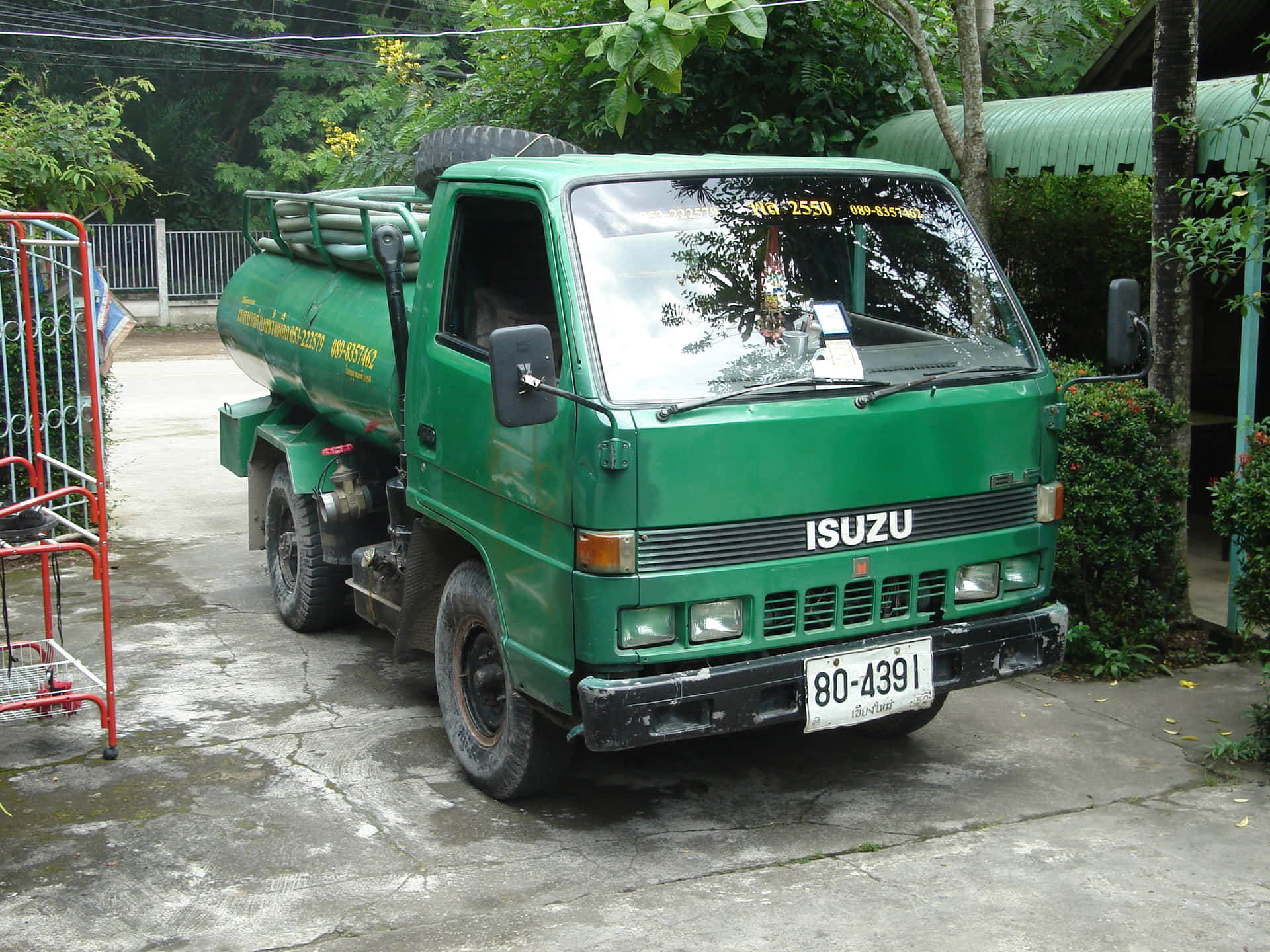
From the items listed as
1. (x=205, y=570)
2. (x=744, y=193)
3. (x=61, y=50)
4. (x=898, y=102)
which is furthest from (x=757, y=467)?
(x=61, y=50)

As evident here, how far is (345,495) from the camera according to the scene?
6.73 m

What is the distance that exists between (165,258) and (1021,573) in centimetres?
2508

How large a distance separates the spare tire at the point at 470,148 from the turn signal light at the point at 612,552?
2893 mm

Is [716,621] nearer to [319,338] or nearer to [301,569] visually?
[319,338]

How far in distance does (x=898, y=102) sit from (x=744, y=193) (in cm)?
551

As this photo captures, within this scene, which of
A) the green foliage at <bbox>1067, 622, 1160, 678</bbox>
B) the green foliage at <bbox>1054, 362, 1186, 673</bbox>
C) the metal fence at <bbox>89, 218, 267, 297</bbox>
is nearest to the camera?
the green foliage at <bbox>1054, 362, 1186, 673</bbox>

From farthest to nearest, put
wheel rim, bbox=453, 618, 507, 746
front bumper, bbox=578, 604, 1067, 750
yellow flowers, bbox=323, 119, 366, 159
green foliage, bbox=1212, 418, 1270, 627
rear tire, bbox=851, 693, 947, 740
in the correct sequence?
1. yellow flowers, bbox=323, 119, 366, 159
2. rear tire, bbox=851, 693, 947, 740
3. green foliage, bbox=1212, 418, 1270, 627
4. wheel rim, bbox=453, 618, 507, 746
5. front bumper, bbox=578, 604, 1067, 750

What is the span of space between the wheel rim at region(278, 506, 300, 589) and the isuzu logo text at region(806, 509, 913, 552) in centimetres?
375

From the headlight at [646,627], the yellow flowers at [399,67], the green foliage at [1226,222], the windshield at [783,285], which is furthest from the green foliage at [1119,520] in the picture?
the yellow flowers at [399,67]

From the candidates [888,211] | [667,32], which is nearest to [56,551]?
[888,211]

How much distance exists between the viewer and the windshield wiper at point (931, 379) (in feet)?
14.4

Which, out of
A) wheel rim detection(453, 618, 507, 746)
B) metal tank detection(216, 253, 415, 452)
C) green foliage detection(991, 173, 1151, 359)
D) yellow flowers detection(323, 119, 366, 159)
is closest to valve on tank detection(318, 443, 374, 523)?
metal tank detection(216, 253, 415, 452)

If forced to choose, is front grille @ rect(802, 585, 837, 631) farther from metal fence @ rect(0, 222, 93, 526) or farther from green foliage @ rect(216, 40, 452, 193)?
green foliage @ rect(216, 40, 452, 193)

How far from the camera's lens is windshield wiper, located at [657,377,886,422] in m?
4.12
